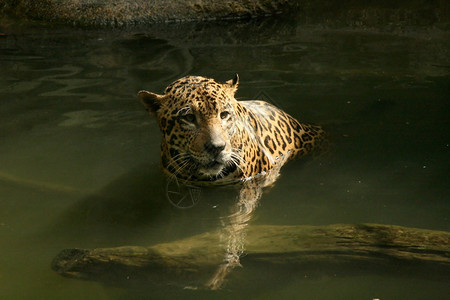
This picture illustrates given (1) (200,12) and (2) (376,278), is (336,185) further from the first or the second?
(1) (200,12)

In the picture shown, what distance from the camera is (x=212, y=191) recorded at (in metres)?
7.39

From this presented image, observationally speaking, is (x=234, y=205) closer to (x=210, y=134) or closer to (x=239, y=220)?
(x=239, y=220)

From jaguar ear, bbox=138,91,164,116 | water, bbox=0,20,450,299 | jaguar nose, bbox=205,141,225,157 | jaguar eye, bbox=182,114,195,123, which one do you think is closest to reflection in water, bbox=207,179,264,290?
water, bbox=0,20,450,299

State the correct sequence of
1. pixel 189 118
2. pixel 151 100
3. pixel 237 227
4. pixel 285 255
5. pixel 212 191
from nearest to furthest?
pixel 285 255
pixel 237 227
pixel 189 118
pixel 151 100
pixel 212 191

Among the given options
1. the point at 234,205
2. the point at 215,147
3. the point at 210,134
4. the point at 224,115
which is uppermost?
the point at 224,115

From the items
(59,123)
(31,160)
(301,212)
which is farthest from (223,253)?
(59,123)

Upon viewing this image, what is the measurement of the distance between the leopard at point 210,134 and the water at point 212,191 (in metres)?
0.30

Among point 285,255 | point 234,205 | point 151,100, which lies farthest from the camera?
point 151,100

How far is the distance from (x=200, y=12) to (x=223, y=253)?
1050cm

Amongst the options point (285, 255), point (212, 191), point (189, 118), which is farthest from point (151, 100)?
point (285, 255)

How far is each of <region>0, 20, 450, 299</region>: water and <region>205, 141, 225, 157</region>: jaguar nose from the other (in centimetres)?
69

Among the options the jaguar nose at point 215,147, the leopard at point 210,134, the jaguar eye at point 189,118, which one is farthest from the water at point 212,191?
the jaguar eye at point 189,118

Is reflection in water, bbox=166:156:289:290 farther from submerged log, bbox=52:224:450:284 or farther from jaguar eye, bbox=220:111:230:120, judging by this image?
jaguar eye, bbox=220:111:230:120

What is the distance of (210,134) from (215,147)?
16 cm
